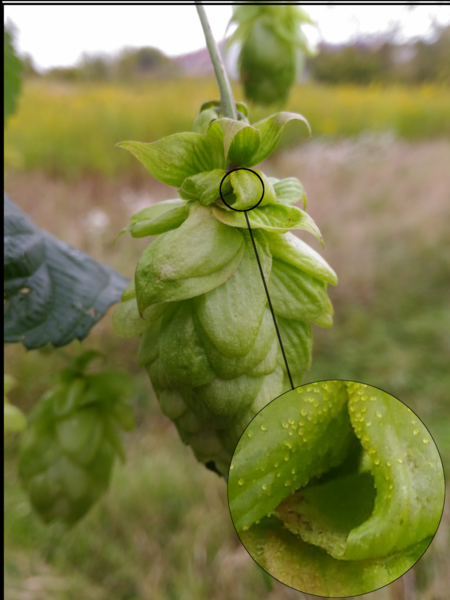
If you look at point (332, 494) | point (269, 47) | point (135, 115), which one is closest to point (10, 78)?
point (269, 47)

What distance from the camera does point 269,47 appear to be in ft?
2.02

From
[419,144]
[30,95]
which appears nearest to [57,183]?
[30,95]

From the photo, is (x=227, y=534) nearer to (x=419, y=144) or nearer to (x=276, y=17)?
(x=276, y=17)

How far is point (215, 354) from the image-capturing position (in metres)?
0.27

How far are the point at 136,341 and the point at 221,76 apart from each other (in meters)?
1.62

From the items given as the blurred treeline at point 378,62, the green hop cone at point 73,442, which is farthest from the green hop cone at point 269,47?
the blurred treeline at point 378,62

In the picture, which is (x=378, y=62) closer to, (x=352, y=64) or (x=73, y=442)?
(x=352, y=64)

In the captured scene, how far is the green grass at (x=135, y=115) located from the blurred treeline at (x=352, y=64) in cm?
8

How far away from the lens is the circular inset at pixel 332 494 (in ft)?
0.78

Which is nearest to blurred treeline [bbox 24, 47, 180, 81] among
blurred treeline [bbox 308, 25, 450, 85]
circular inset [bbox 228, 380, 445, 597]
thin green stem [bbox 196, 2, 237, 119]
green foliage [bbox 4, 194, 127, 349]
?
blurred treeline [bbox 308, 25, 450, 85]

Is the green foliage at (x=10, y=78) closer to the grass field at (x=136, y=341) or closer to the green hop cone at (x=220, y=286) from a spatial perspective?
the grass field at (x=136, y=341)

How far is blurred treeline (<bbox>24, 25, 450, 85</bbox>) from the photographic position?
222 centimetres

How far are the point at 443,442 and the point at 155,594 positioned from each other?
0.94 m

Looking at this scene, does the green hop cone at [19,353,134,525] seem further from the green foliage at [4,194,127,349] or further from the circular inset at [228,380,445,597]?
the circular inset at [228,380,445,597]
